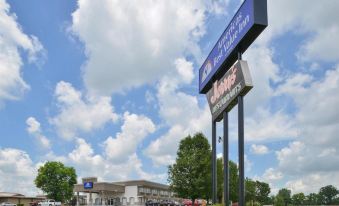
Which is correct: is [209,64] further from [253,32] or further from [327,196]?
[327,196]

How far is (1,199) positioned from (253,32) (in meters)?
104

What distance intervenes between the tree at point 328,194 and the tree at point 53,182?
380 ft

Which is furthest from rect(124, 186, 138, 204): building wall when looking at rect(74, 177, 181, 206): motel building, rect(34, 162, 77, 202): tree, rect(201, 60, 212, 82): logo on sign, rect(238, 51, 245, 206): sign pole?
rect(238, 51, 245, 206): sign pole

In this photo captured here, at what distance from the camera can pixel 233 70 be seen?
67.5ft

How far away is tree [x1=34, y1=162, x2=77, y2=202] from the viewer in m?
99.1

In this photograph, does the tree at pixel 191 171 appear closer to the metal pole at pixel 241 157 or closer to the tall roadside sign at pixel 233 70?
the tall roadside sign at pixel 233 70

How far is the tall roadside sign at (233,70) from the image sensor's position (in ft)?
59.7

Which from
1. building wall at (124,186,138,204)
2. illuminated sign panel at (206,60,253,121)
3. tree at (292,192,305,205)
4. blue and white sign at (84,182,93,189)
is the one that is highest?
illuminated sign panel at (206,60,253,121)

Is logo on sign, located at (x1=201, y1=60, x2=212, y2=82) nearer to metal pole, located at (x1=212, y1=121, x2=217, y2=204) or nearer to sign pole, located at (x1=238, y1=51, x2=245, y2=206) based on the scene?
metal pole, located at (x1=212, y1=121, x2=217, y2=204)

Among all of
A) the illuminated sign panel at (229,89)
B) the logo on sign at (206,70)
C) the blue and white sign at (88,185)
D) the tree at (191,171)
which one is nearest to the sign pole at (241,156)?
the illuminated sign panel at (229,89)

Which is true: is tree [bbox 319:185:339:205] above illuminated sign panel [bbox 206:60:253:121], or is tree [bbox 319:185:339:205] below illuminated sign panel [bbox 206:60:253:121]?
below

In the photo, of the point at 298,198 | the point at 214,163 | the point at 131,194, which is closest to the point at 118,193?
the point at 131,194

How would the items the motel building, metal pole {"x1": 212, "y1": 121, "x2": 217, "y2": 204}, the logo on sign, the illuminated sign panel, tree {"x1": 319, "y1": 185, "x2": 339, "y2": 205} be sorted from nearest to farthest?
1. the illuminated sign panel
2. the logo on sign
3. metal pole {"x1": 212, "y1": 121, "x2": 217, "y2": 204}
4. the motel building
5. tree {"x1": 319, "y1": 185, "x2": 339, "y2": 205}

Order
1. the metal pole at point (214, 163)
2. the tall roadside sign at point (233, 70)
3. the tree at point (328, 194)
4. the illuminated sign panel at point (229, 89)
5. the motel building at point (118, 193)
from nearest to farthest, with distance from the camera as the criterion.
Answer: the tall roadside sign at point (233, 70)
the illuminated sign panel at point (229, 89)
the metal pole at point (214, 163)
the motel building at point (118, 193)
the tree at point (328, 194)
